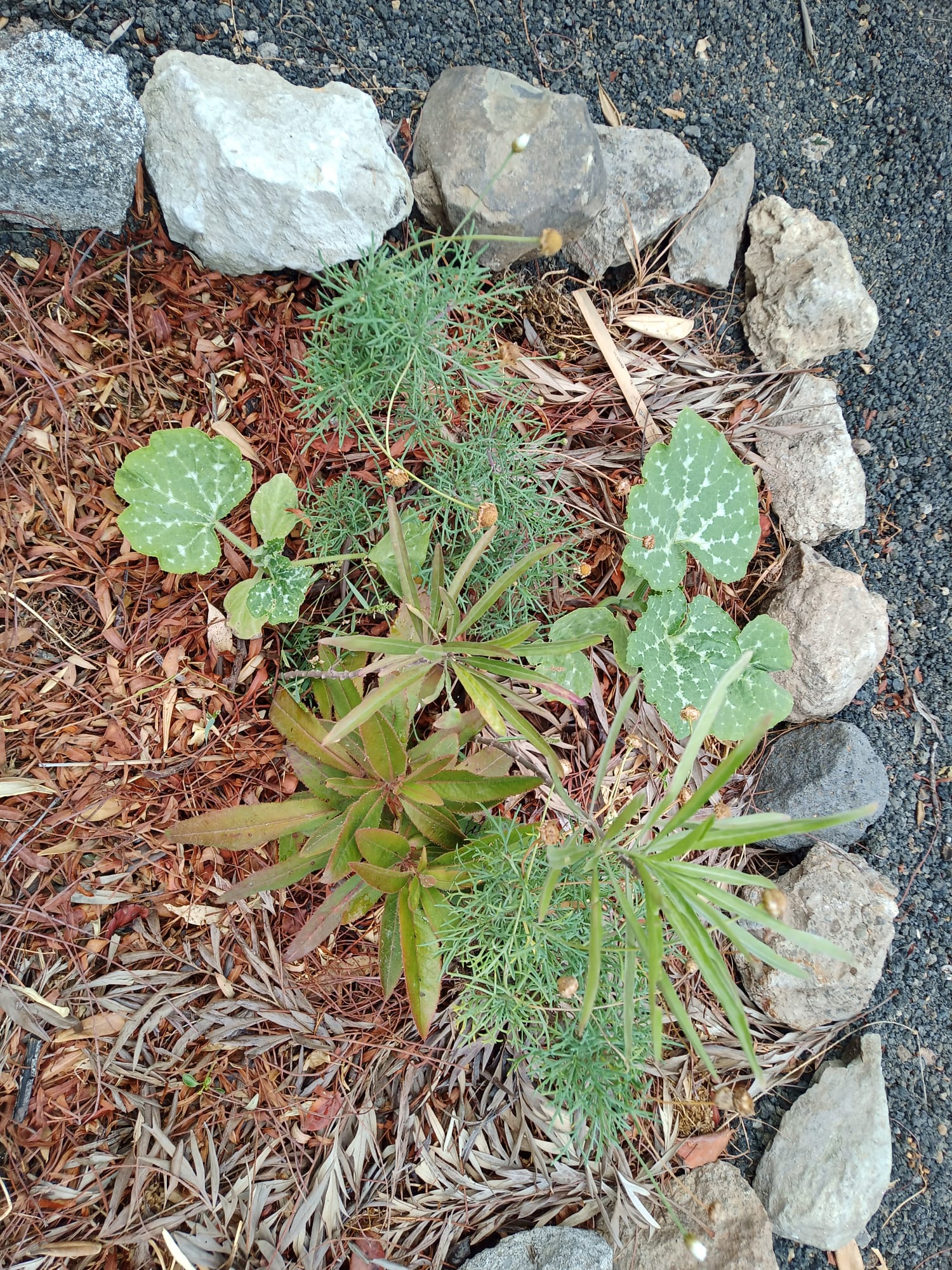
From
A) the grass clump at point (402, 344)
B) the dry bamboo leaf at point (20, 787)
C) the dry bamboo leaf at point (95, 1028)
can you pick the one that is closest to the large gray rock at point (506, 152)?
the grass clump at point (402, 344)

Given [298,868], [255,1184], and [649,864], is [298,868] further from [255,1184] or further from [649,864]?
[255,1184]

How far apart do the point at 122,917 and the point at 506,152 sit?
165 cm

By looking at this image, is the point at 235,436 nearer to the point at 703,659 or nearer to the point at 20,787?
the point at 20,787

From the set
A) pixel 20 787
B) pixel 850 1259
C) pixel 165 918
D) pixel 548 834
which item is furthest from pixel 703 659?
pixel 850 1259

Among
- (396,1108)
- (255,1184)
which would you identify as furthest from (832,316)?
(255,1184)

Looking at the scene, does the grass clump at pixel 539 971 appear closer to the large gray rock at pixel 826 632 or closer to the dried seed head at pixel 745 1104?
the dried seed head at pixel 745 1104

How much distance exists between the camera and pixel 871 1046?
6.25ft

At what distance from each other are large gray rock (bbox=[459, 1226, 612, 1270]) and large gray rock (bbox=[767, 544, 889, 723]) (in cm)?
122

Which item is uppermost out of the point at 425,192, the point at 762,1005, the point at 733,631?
the point at 425,192

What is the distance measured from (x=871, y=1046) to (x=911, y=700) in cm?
84

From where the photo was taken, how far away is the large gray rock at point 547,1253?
1.62 m

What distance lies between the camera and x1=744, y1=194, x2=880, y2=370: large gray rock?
1761mm

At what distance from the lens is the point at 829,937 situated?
1.80 meters

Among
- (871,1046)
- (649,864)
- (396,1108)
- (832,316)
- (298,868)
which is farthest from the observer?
(871,1046)
